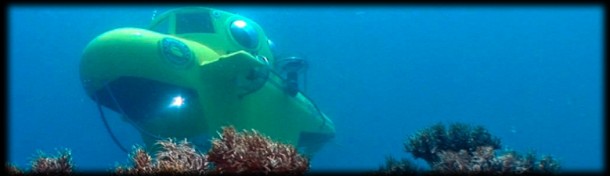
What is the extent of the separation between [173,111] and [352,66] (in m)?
53.1

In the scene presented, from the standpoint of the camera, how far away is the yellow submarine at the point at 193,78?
13.4 m

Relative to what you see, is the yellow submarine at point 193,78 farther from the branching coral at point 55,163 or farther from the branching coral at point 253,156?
the branching coral at point 55,163

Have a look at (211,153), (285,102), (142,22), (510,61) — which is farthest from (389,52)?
(211,153)

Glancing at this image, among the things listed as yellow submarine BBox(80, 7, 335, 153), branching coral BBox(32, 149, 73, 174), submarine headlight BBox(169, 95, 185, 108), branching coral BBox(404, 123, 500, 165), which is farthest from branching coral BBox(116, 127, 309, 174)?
submarine headlight BBox(169, 95, 185, 108)

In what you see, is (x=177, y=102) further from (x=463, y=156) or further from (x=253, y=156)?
(x=463, y=156)

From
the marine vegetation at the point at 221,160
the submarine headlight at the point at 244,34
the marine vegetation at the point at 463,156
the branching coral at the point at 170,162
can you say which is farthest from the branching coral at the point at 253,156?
the submarine headlight at the point at 244,34

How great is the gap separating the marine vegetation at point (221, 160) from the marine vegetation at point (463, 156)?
4.81 ft

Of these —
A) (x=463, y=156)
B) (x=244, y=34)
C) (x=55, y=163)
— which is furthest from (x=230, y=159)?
(x=244, y=34)

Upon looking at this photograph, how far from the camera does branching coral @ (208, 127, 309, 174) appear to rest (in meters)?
6.56

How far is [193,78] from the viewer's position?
14352 mm

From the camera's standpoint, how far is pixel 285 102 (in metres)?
17.0

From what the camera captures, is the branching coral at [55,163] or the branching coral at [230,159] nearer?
the branching coral at [230,159]

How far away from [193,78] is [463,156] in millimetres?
8157

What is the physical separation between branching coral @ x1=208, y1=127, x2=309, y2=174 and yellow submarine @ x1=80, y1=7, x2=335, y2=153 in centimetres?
504
